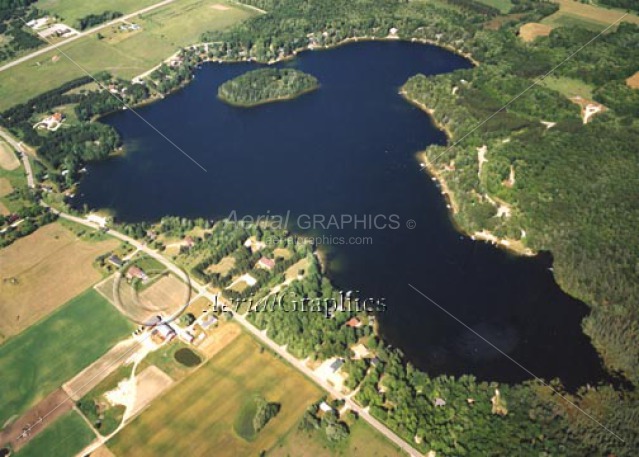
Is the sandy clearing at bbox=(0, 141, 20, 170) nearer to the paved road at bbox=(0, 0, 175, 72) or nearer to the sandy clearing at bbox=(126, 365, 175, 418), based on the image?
the paved road at bbox=(0, 0, 175, 72)

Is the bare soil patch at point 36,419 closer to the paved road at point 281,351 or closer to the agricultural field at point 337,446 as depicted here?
the paved road at point 281,351

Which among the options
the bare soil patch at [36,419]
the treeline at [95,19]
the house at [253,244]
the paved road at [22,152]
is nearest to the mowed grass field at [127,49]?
the treeline at [95,19]

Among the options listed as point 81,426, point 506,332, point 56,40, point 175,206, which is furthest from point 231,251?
point 56,40

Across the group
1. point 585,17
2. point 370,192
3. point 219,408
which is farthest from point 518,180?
point 585,17

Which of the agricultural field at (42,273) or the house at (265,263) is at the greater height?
the house at (265,263)

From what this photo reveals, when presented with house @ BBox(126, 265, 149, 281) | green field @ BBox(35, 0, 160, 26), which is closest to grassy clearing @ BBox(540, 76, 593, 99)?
house @ BBox(126, 265, 149, 281)

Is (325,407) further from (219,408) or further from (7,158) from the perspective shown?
(7,158)

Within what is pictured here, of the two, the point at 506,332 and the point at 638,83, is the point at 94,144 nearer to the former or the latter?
the point at 506,332
